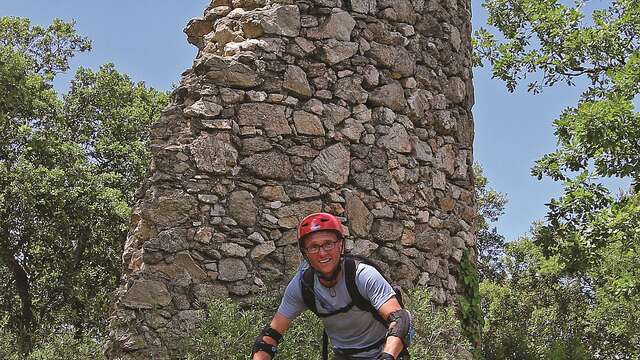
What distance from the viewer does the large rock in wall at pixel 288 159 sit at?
19.2 feet

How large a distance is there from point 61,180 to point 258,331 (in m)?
10.4

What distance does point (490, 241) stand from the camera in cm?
2548

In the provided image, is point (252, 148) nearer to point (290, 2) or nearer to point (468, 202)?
point (290, 2)

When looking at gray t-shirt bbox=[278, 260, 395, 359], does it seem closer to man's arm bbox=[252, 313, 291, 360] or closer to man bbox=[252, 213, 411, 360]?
man bbox=[252, 213, 411, 360]

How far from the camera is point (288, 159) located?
20.5ft

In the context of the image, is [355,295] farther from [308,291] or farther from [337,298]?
[308,291]

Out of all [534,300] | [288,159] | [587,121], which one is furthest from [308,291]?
[534,300]

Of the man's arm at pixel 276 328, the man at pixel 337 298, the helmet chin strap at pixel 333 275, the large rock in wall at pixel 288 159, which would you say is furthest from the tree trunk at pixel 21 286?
the helmet chin strap at pixel 333 275

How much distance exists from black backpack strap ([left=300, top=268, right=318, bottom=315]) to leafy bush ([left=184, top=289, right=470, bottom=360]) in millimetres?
1547

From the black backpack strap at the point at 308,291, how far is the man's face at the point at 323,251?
16cm

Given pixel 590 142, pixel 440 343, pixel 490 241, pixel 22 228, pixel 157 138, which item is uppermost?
pixel 490 241

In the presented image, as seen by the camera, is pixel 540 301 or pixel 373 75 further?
pixel 540 301

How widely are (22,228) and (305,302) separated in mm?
13063

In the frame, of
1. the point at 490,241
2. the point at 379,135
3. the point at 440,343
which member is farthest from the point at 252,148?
the point at 490,241
